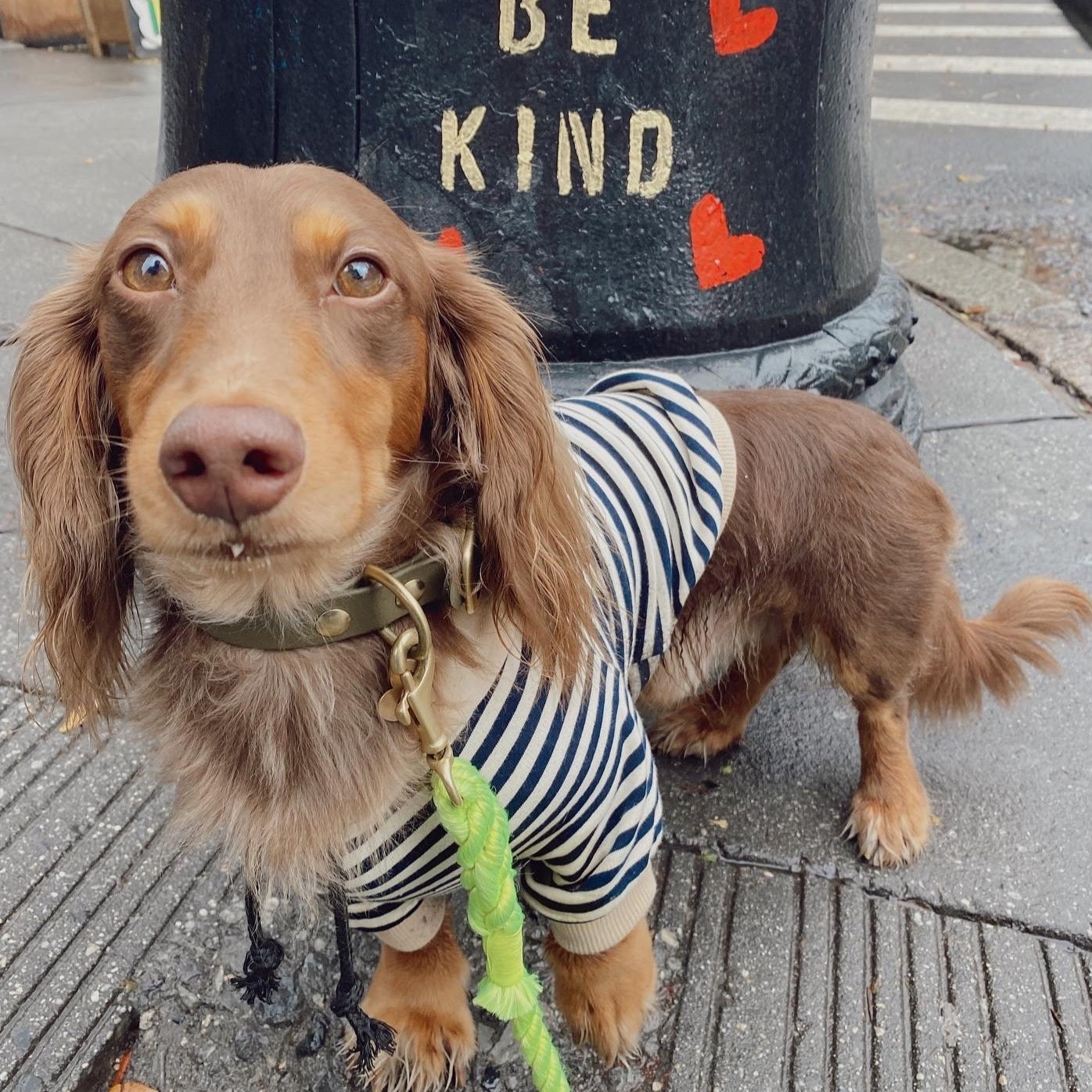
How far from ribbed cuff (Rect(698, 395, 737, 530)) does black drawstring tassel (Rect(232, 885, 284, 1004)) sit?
3.23 ft

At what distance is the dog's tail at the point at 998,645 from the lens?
210 cm

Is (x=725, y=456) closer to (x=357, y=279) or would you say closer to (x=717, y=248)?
(x=357, y=279)

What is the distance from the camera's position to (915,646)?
198 centimetres

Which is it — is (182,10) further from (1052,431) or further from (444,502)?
(1052,431)

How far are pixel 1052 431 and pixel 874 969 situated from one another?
2.16 m

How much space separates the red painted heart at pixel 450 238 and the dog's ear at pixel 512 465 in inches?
36.2

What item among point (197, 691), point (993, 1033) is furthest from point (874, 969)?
point (197, 691)

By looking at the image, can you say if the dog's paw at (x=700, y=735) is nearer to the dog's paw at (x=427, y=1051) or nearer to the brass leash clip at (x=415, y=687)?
the dog's paw at (x=427, y=1051)

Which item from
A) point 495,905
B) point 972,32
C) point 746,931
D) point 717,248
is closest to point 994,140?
point 972,32

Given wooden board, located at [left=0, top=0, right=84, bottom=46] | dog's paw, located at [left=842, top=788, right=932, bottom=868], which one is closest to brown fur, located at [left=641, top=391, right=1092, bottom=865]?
dog's paw, located at [left=842, top=788, right=932, bottom=868]

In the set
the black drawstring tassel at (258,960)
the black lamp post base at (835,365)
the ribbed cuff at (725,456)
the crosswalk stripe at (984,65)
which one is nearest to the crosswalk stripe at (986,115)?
the crosswalk stripe at (984,65)

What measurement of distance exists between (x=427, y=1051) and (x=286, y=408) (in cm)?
116

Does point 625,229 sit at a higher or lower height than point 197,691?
higher

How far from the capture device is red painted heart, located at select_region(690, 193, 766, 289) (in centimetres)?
243
